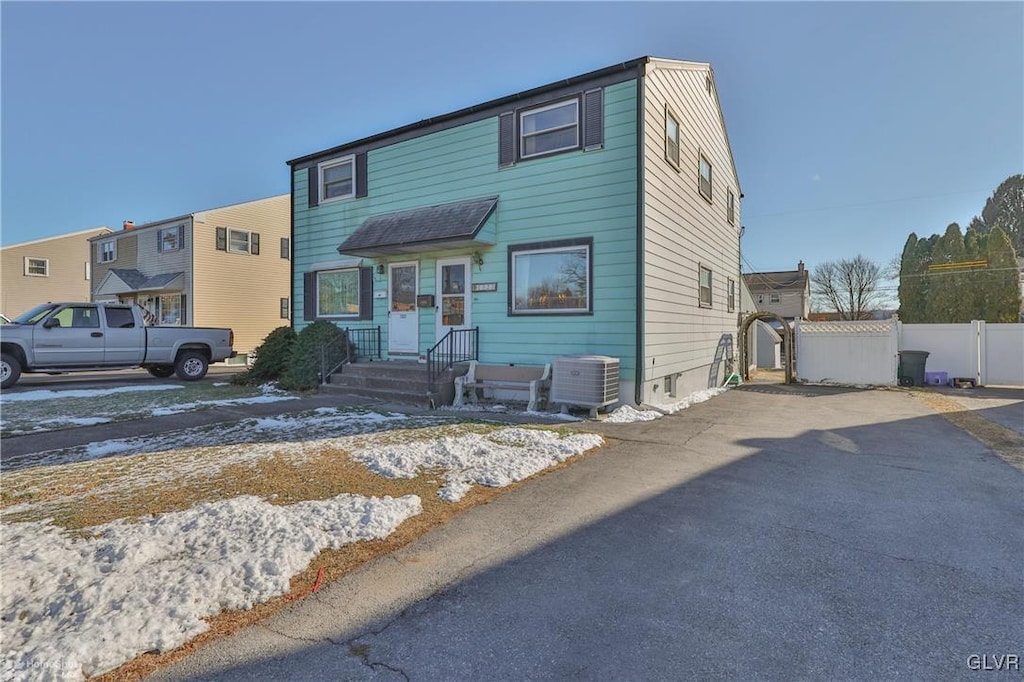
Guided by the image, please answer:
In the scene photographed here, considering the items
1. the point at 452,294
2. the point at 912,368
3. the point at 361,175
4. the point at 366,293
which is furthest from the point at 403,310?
the point at 912,368

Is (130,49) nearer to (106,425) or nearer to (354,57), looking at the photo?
(354,57)

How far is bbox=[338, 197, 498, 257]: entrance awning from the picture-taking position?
32.1 ft

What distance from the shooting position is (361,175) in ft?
40.7

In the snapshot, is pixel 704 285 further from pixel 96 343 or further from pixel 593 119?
pixel 96 343

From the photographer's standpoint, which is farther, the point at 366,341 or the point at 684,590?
the point at 366,341

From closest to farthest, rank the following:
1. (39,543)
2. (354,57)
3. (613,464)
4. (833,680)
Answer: (833,680) < (39,543) < (613,464) < (354,57)

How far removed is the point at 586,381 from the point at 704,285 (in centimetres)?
666

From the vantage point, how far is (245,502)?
3889 mm

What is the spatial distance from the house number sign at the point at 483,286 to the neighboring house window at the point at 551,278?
386 millimetres

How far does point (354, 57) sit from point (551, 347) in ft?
25.2

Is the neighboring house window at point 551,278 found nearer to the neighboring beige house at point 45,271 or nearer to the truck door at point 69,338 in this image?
the truck door at point 69,338

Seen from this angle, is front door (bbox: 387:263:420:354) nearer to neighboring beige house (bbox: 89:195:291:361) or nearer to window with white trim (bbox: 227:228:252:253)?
neighboring beige house (bbox: 89:195:291:361)

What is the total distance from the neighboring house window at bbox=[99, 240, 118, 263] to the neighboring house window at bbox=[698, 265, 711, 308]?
2938 centimetres

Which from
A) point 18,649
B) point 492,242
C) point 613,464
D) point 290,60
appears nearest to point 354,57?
point 290,60
